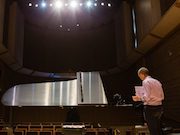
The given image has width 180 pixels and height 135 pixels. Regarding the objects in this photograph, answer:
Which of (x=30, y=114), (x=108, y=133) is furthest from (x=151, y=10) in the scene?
(x=30, y=114)

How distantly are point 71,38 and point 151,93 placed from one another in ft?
26.3

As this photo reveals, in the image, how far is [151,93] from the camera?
3.78m

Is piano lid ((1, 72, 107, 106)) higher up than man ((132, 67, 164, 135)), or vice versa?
piano lid ((1, 72, 107, 106))

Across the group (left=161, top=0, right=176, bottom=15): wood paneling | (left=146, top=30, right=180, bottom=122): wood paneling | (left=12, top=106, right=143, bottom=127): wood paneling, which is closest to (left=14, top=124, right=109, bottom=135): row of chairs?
(left=12, top=106, right=143, bottom=127): wood paneling

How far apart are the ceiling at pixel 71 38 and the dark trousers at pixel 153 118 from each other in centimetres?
745

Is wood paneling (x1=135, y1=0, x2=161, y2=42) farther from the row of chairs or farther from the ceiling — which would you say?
the row of chairs

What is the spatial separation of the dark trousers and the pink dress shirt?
0.07 meters

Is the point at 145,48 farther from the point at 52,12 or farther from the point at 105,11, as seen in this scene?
the point at 52,12

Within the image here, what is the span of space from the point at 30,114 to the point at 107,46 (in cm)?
559

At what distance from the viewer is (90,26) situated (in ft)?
37.7

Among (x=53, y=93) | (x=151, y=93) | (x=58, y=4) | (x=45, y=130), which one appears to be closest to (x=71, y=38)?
(x=58, y=4)

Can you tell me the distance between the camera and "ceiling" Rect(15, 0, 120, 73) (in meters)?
11.0

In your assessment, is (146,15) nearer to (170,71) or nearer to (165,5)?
(165,5)

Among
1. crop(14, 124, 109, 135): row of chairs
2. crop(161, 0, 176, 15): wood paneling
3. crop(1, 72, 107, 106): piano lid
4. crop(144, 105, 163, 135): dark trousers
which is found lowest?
crop(14, 124, 109, 135): row of chairs
